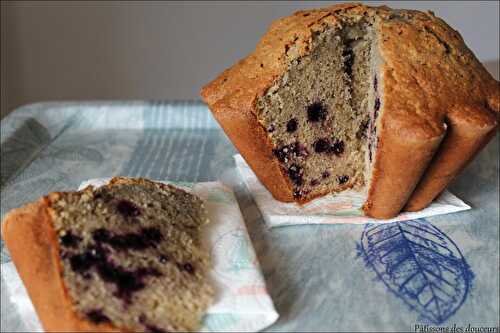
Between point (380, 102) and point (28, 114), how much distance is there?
1594mm

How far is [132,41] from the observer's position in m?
3.71

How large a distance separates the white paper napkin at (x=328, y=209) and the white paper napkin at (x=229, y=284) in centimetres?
16

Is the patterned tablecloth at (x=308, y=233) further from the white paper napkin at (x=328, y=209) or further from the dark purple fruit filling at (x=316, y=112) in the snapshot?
the dark purple fruit filling at (x=316, y=112)

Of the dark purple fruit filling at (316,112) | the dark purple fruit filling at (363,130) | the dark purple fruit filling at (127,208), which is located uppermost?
the dark purple fruit filling at (316,112)

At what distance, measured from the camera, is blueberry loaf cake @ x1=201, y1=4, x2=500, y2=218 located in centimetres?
161

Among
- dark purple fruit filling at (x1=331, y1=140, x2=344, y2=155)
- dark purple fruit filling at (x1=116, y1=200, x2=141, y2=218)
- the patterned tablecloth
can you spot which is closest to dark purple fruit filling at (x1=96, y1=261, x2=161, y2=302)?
dark purple fruit filling at (x1=116, y1=200, x2=141, y2=218)

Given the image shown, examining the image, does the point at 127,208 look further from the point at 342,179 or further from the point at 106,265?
the point at 342,179

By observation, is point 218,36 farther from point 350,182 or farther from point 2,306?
point 2,306

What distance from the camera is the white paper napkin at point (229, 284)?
1.35 metres

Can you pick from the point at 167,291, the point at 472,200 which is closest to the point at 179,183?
the point at 167,291

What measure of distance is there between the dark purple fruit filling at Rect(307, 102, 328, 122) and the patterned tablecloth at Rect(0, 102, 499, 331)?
32cm

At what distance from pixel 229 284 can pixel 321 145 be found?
62 centimetres

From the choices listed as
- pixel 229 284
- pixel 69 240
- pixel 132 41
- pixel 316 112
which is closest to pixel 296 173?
pixel 316 112

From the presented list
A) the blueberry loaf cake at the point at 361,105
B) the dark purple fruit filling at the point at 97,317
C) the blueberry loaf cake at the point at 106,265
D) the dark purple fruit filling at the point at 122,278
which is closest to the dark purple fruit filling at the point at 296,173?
the blueberry loaf cake at the point at 361,105
